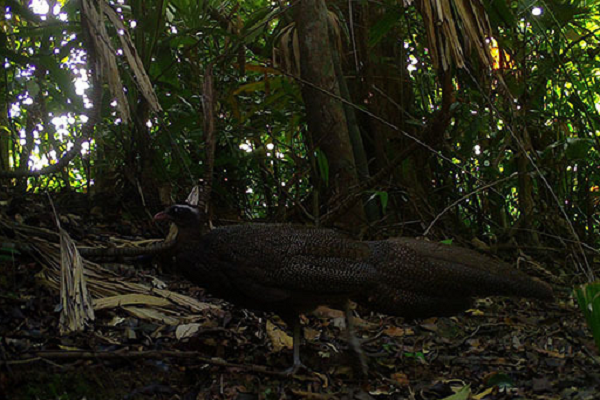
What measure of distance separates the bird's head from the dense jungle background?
17.0 inches

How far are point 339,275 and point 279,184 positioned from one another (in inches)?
60.2

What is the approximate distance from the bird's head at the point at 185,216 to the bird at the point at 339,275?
13 centimetres

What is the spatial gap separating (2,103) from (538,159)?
11.4 ft

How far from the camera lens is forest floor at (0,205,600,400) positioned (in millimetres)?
2213

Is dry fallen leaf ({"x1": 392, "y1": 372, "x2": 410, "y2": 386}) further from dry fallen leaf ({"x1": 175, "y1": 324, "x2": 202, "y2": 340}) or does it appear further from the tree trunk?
the tree trunk

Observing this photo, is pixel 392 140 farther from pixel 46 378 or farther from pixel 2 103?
pixel 46 378

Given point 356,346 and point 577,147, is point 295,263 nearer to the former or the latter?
point 356,346

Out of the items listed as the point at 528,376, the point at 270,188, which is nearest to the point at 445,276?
the point at 528,376

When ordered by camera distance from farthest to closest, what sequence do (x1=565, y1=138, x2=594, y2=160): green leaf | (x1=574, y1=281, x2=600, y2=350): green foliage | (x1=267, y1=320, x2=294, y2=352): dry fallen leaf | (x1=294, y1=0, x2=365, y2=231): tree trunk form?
(x1=294, y1=0, x2=365, y2=231): tree trunk → (x1=565, y1=138, x2=594, y2=160): green leaf → (x1=267, y1=320, x2=294, y2=352): dry fallen leaf → (x1=574, y1=281, x2=600, y2=350): green foliage

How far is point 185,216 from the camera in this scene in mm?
3043

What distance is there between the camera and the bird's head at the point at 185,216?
3014 millimetres

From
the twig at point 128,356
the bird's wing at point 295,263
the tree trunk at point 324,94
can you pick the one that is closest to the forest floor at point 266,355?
the twig at point 128,356

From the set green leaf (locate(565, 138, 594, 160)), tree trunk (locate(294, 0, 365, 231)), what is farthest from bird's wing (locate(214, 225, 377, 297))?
green leaf (locate(565, 138, 594, 160))

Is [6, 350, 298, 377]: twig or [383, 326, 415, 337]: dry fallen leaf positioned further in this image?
[383, 326, 415, 337]: dry fallen leaf
